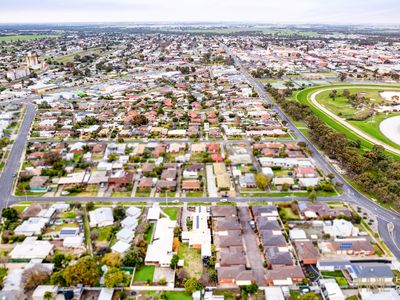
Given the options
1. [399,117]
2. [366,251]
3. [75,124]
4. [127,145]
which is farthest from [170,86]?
[366,251]

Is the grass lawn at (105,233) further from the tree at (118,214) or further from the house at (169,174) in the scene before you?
the house at (169,174)

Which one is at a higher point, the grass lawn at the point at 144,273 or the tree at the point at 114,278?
the tree at the point at 114,278

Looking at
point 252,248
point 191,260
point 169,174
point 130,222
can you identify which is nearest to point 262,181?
point 252,248

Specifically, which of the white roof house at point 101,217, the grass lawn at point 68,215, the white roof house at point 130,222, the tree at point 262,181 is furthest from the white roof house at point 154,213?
the tree at point 262,181

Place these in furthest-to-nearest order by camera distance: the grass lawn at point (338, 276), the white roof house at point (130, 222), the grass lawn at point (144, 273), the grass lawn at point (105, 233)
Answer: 1. the white roof house at point (130, 222)
2. the grass lawn at point (105, 233)
3. the grass lawn at point (144, 273)
4. the grass lawn at point (338, 276)

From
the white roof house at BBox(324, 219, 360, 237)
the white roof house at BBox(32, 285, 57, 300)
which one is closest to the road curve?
the white roof house at BBox(324, 219, 360, 237)
